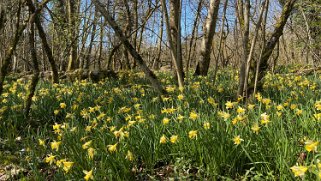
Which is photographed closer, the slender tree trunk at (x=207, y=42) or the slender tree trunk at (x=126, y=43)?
the slender tree trunk at (x=126, y=43)

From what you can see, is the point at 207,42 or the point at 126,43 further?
the point at 207,42

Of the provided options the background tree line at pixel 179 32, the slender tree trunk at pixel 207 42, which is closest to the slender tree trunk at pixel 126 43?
the background tree line at pixel 179 32

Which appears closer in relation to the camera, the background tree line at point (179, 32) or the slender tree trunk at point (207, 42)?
the background tree line at point (179, 32)

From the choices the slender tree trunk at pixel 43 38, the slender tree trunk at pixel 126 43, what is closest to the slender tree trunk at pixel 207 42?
the slender tree trunk at pixel 43 38

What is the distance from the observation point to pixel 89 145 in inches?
91.4

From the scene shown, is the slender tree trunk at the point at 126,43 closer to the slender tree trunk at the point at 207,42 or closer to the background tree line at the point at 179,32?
the background tree line at the point at 179,32

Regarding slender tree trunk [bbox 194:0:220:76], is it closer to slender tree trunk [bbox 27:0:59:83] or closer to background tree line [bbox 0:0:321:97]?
background tree line [bbox 0:0:321:97]

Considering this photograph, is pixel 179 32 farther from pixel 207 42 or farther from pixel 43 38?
pixel 207 42

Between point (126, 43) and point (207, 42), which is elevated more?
point (207, 42)

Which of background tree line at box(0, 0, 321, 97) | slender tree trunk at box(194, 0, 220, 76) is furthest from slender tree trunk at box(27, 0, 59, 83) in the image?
slender tree trunk at box(194, 0, 220, 76)

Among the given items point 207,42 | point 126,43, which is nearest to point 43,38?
point 126,43

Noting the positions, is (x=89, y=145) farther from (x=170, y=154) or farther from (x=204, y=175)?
(x=204, y=175)

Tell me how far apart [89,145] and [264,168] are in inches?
45.0

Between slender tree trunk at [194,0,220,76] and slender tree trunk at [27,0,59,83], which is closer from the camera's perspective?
slender tree trunk at [27,0,59,83]
